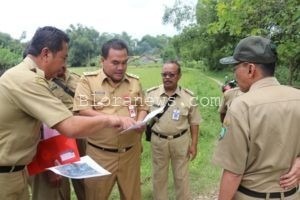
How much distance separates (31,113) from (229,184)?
1261mm

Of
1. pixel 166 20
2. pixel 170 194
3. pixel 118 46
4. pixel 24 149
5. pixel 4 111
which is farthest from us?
pixel 166 20

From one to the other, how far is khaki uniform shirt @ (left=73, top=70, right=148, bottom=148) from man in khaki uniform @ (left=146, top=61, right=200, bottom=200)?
941mm

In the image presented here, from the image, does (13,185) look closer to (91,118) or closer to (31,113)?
(31,113)

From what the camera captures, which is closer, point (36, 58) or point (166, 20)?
point (36, 58)

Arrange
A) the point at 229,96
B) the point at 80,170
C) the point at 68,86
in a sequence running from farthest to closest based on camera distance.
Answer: the point at 229,96, the point at 68,86, the point at 80,170

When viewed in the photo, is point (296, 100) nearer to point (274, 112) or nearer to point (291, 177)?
point (274, 112)

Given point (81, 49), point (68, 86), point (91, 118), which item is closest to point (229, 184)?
point (91, 118)

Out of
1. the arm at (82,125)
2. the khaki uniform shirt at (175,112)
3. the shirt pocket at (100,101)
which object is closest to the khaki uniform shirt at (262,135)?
the arm at (82,125)

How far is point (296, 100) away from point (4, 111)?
175cm

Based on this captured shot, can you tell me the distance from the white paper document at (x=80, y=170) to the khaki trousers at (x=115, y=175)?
0.63 meters

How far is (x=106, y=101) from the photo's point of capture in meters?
3.59

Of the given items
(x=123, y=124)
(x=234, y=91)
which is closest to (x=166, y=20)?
(x=234, y=91)

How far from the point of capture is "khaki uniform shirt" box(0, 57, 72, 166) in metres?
2.29

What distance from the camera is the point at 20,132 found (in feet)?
8.01
